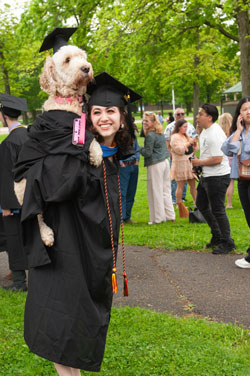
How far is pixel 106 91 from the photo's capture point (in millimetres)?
2982

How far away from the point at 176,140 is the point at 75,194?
7344mm

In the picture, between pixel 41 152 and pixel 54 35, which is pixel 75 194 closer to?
pixel 41 152

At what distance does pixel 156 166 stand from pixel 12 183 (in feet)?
13.3

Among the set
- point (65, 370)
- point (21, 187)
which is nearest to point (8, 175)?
point (21, 187)

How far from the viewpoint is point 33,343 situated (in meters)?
2.70

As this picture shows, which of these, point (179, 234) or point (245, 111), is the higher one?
point (245, 111)

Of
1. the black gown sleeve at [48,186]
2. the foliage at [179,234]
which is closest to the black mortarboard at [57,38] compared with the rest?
the black gown sleeve at [48,186]

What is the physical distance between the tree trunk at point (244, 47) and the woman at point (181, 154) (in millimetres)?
4553

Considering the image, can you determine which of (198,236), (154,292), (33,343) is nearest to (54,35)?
(33,343)

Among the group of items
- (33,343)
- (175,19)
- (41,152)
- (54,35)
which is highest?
(175,19)

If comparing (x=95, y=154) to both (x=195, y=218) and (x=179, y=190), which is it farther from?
(x=179, y=190)

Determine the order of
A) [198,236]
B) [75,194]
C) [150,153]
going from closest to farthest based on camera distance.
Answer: [75,194] → [198,236] → [150,153]

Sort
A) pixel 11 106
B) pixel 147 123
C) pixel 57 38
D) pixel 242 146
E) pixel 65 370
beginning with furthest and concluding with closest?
pixel 147 123 < pixel 242 146 < pixel 11 106 < pixel 57 38 < pixel 65 370

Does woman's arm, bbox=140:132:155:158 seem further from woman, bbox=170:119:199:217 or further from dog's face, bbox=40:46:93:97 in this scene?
dog's face, bbox=40:46:93:97
